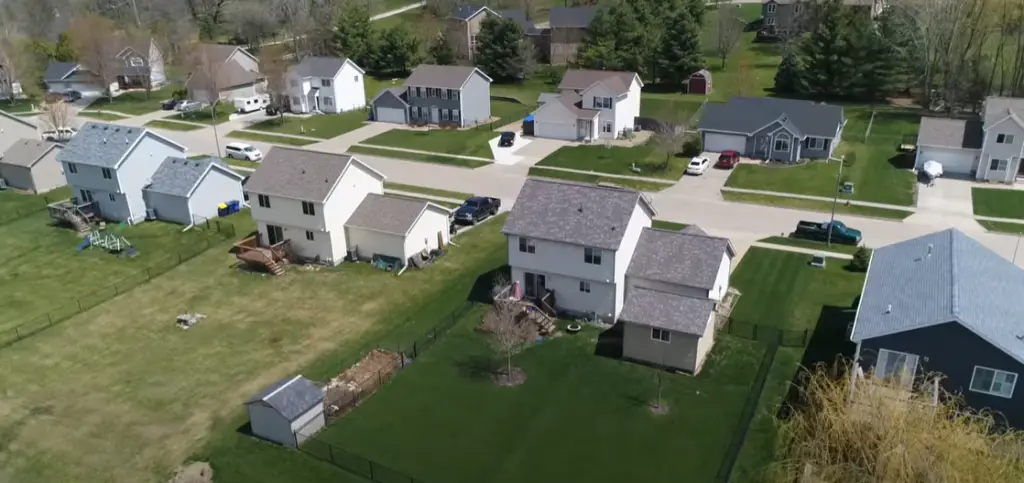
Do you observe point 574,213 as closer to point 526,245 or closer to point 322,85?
point 526,245

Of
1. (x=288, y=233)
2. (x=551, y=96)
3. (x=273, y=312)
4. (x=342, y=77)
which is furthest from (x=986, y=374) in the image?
(x=342, y=77)

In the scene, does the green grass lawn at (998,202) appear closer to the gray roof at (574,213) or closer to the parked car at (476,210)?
the gray roof at (574,213)

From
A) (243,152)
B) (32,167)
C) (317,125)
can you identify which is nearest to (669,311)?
(243,152)

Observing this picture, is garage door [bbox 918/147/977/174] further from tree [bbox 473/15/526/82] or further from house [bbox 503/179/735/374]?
tree [bbox 473/15/526/82]

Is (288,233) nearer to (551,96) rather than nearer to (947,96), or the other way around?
(551,96)

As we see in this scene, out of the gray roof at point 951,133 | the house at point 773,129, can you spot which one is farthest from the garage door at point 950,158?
the house at point 773,129
